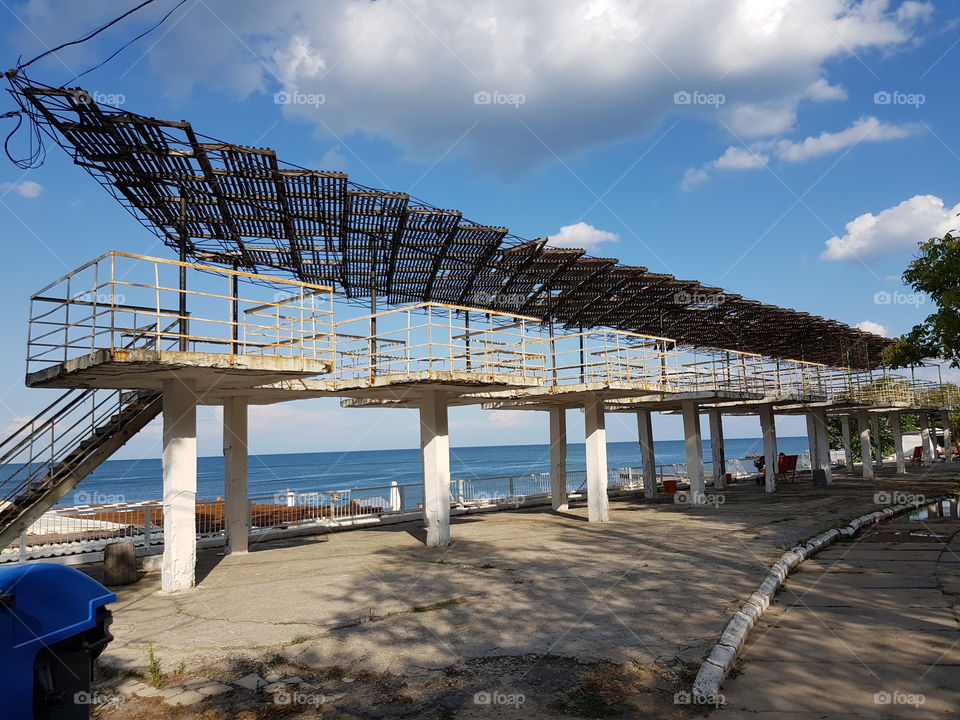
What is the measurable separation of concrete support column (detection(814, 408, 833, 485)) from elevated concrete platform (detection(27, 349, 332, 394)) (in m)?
31.7

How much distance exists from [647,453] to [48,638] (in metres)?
28.6

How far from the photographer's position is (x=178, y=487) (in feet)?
41.3

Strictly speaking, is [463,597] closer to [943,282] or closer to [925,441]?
[943,282]

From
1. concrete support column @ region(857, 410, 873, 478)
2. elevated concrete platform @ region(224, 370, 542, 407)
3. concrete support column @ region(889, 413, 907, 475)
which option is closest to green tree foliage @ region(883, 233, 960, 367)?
elevated concrete platform @ region(224, 370, 542, 407)

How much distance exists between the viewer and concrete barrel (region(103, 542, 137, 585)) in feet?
44.6

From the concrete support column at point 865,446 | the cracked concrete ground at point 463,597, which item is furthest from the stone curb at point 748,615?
the concrete support column at point 865,446

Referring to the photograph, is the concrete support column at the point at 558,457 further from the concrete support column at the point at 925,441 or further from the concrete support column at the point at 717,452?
the concrete support column at the point at 925,441

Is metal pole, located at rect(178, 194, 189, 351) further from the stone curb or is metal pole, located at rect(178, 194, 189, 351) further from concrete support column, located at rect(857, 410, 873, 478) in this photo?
concrete support column, located at rect(857, 410, 873, 478)

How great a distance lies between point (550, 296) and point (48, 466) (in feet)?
54.3

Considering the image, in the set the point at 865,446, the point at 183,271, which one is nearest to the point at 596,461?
the point at 183,271

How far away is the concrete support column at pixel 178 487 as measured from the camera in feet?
41.3

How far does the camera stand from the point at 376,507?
24156 mm

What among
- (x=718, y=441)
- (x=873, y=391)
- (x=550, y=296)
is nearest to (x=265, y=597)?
(x=550, y=296)

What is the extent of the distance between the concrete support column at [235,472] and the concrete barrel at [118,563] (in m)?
2.97
